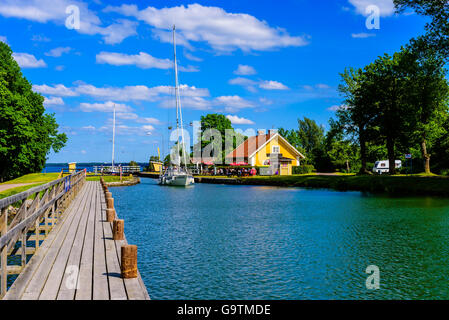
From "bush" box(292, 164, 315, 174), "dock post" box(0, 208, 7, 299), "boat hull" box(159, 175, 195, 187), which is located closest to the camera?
"dock post" box(0, 208, 7, 299)

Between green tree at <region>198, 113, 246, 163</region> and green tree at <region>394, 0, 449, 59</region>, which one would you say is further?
green tree at <region>198, 113, 246, 163</region>

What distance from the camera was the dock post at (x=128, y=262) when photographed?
8.95m

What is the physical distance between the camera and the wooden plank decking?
794 cm

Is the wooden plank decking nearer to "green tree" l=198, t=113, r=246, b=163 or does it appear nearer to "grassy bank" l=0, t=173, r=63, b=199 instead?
"grassy bank" l=0, t=173, r=63, b=199

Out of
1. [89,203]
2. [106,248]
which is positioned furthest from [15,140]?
[106,248]

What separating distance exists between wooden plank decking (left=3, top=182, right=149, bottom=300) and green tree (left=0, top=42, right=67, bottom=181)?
33.5 m

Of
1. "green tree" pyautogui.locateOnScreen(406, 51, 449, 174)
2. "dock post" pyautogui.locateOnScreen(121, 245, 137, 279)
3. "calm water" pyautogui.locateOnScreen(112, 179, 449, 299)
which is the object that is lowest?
"calm water" pyautogui.locateOnScreen(112, 179, 449, 299)

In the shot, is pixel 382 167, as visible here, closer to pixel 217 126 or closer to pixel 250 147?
pixel 250 147

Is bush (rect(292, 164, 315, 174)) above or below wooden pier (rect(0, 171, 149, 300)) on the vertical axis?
above

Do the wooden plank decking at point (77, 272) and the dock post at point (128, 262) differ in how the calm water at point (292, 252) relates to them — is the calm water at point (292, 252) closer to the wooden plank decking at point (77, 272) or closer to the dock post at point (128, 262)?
the wooden plank decking at point (77, 272)

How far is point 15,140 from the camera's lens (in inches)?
1866

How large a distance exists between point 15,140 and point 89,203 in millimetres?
27496

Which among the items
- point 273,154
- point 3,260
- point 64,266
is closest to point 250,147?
point 273,154

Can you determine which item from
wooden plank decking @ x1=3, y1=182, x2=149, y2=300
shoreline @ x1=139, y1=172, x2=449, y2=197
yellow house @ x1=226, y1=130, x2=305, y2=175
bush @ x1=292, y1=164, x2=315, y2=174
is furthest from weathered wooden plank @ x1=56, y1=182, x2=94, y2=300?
bush @ x1=292, y1=164, x2=315, y2=174
